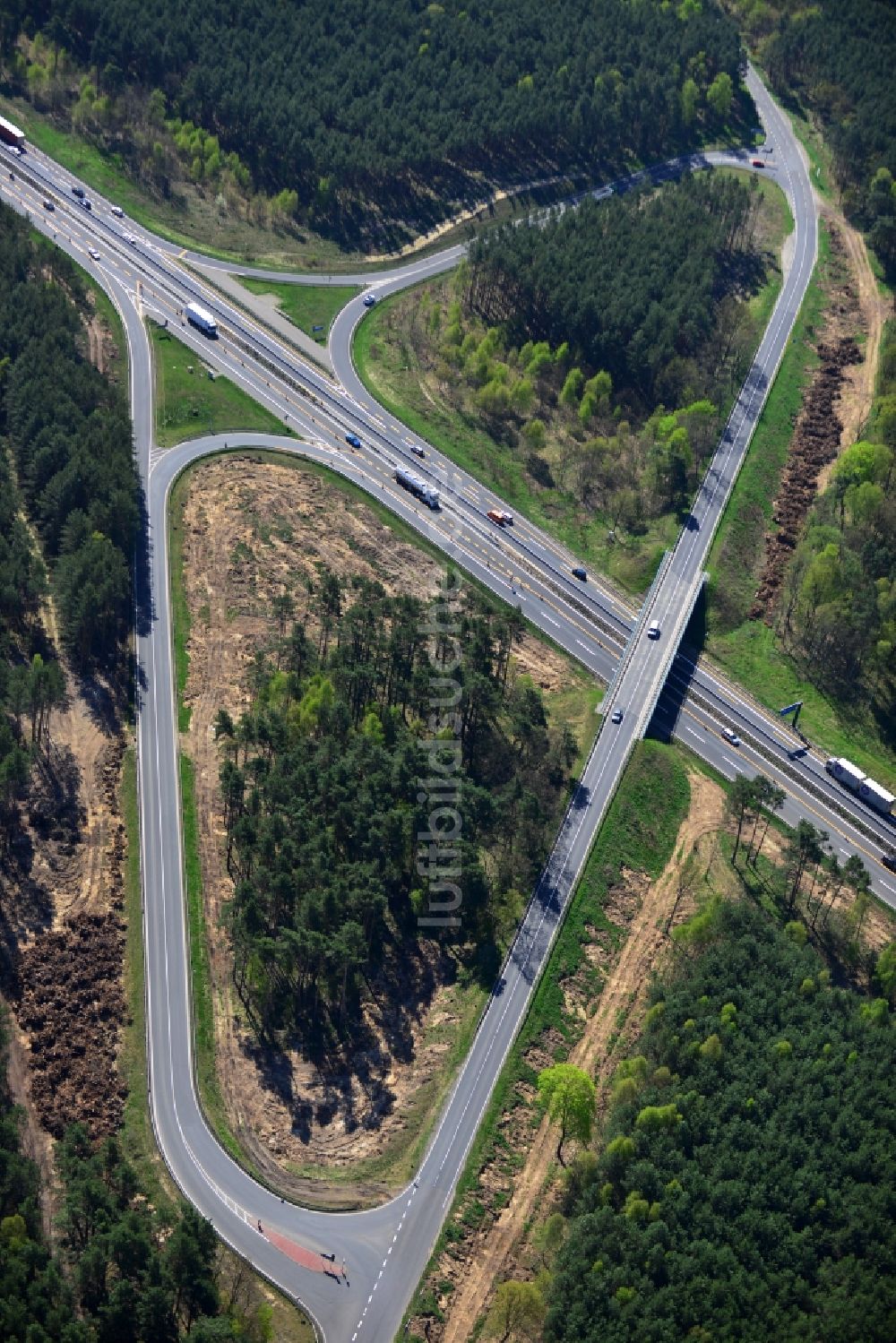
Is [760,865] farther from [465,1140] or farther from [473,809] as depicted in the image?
[465,1140]

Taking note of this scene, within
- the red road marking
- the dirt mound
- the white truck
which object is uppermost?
the white truck

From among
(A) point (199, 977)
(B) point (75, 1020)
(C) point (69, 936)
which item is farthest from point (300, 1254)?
(C) point (69, 936)

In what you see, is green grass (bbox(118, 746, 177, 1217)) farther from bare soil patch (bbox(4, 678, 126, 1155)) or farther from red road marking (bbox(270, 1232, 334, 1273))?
red road marking (bbox(270, 1232, 334, 1273))

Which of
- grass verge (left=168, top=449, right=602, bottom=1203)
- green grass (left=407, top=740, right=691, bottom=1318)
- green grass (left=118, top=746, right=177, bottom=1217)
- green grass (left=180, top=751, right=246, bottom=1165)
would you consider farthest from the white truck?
green grass (left=118, top=746, right=177, bottom=1217)

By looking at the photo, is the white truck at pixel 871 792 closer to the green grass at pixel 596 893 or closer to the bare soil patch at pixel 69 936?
the green grass at pixel 596 893

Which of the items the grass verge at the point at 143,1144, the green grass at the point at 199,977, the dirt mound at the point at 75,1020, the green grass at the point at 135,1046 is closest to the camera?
the grass verge at the point at 143,1144

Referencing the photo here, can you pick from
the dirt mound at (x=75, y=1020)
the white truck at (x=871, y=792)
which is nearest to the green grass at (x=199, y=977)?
the dirt mound at (x=75, y=1020)
